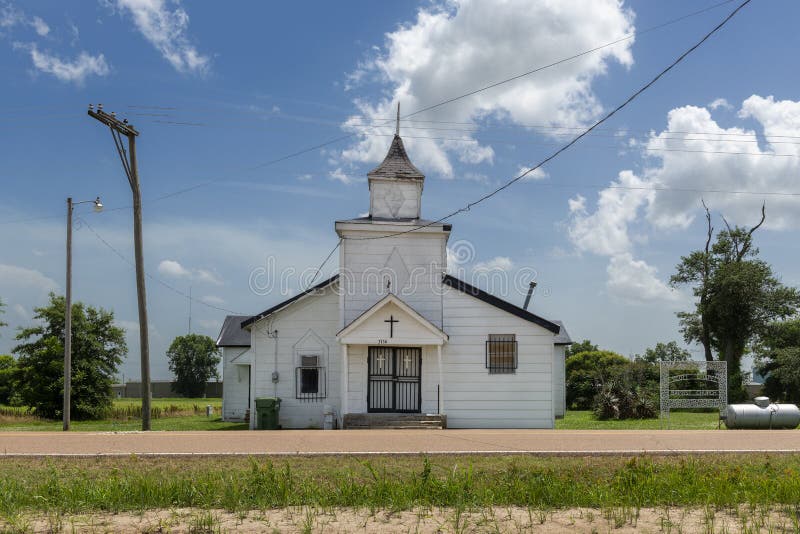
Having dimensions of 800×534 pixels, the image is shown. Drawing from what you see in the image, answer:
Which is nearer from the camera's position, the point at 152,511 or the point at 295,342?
the point at 152,511

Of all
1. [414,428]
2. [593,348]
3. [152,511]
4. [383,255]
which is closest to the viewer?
[152,511]

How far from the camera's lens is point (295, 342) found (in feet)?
80.4

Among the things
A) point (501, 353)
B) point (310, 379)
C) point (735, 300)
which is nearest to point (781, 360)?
point (735, 300)

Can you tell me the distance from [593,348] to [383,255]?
36.2m

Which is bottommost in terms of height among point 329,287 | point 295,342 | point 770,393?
point 770,393

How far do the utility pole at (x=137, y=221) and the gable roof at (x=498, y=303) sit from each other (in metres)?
9.28

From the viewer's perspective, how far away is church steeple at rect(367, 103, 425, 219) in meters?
25.4

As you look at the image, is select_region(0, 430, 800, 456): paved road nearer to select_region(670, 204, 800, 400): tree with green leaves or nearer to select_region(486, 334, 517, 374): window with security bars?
select_region(486, 334, 517, 374): window with security bars

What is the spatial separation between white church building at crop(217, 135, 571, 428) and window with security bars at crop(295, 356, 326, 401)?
1.3 inches

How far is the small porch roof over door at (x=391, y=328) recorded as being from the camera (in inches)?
900

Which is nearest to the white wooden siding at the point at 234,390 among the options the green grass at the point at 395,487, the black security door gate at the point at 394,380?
the black security door gate at the point at 394,380

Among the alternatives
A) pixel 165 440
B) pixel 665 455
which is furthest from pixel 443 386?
pixel 665 455

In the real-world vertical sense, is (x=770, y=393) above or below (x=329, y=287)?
below

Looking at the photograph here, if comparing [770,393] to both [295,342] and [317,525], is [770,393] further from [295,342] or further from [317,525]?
[317,525]
